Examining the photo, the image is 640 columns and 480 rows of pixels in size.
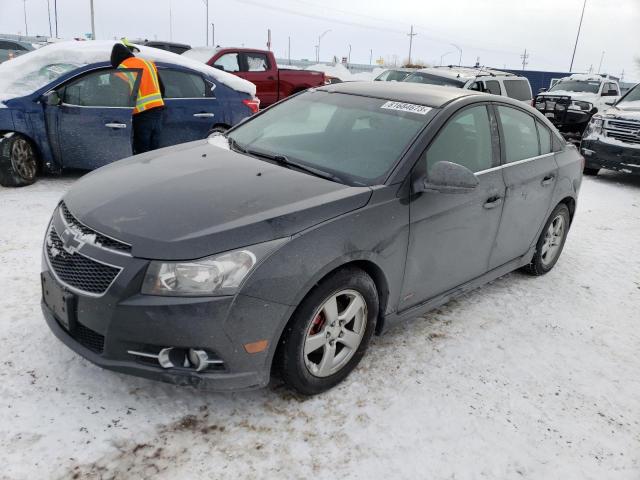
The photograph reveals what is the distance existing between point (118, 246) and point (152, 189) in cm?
51

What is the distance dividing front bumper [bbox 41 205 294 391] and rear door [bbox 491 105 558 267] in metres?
2.15

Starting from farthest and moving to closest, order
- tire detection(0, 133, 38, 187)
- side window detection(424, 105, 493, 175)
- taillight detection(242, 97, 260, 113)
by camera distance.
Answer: taillight detection(242, 97, 260, 113) → tire detection(0, 133, 38, 187) → side window detection(424, 105, 493, 175)

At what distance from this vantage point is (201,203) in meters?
2.65

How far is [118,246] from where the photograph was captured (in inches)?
95.3

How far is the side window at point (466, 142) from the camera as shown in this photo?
3.27m

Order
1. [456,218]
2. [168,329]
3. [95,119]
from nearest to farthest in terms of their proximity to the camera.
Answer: [168,329]
[456,218]
[95,119]

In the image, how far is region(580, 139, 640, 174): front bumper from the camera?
879 centimetres

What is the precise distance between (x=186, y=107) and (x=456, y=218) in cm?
487

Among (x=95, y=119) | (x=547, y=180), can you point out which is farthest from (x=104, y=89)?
(x=547, y=180)

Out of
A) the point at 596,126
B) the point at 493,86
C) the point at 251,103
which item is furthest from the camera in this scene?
the point at 493,86

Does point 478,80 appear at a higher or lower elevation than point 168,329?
higher

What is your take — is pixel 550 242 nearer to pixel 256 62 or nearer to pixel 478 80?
pixel 478 80

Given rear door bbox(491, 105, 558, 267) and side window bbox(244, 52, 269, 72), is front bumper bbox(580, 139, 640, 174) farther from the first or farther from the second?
side window bbox(244, 52, 269, 72)

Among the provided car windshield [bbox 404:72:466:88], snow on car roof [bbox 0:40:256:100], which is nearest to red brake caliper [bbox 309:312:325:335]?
snow on car roof [bbox 0:40:256:100]
